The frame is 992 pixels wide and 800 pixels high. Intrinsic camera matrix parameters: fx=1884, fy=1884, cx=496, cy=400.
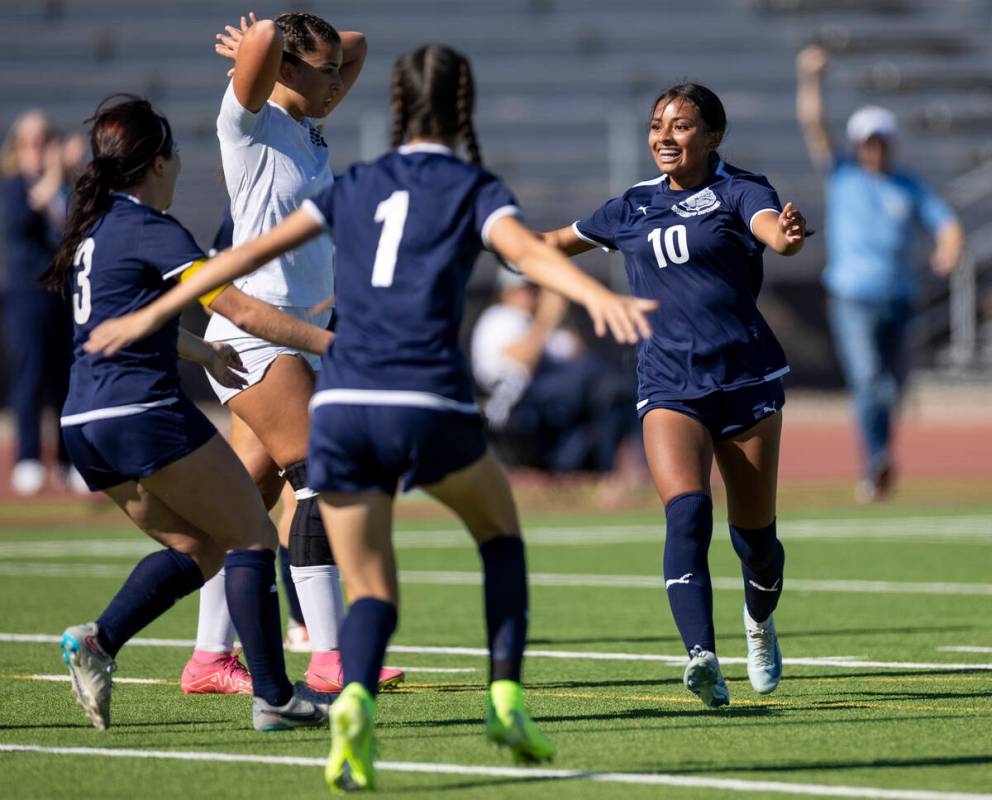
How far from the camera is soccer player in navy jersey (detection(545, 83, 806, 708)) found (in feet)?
21.4

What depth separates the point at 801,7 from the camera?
33125mm

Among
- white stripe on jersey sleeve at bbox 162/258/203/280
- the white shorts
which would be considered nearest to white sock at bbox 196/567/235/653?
the white shorts

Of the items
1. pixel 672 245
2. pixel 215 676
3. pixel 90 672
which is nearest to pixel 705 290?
pixel 672 245

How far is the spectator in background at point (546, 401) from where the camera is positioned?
16344 mm

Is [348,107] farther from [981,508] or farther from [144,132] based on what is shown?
[144,132]

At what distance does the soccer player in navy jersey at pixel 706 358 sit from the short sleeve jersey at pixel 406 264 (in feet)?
5.63

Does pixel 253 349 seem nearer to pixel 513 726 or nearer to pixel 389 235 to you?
pixel 389 235

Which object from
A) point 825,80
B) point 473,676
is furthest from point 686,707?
point 825,80

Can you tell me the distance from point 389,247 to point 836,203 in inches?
458

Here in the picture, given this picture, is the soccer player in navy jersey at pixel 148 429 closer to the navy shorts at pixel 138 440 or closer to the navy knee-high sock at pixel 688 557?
the navy shorts at pixel 138 440

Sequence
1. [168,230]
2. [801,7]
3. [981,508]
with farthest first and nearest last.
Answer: [801,7] → [981,508] → [168,230]

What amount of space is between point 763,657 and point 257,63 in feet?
8.83

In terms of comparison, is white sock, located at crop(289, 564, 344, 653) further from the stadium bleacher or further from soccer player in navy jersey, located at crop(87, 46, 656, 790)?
the stadium bleacher

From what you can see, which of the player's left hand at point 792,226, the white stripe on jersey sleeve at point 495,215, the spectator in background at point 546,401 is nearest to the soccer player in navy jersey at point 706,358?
the player's left hand at point 792,226
